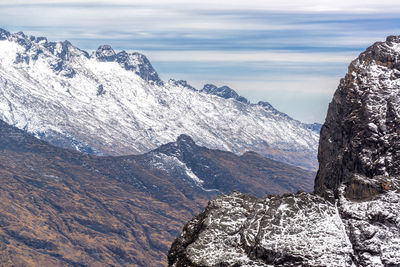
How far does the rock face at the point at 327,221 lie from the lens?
8962 centimetres

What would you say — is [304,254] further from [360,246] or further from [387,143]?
[387,143]

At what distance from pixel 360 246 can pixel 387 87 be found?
154ft

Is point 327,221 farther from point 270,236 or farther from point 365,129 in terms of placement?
point 365,129

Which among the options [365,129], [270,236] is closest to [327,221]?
[270,236]

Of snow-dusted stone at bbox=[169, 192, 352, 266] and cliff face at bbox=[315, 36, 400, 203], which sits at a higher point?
cliff face at bbox=[315, 36, 400, 203]

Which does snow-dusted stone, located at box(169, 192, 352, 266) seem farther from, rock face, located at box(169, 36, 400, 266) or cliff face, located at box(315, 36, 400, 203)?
cliff face, located at box(315, 36, 400, 203)

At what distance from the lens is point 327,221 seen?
9488 centimetres

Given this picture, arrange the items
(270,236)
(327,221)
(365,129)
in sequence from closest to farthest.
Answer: (270,236)
(327,221)
(365,129)

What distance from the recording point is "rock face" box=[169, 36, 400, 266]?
89.6m

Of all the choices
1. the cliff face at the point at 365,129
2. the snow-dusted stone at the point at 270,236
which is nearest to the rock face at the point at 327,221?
the snow-dusted stone at the point at 270,236

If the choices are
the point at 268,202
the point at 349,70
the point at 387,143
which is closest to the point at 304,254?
the point at 268,202

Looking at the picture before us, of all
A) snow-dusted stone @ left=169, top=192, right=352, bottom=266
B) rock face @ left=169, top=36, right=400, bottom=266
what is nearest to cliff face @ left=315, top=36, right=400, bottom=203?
rock face @ left=169, top=36, right=400, bottom=266

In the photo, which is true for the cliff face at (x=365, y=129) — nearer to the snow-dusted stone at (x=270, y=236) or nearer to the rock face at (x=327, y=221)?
the rock face at (x=327, y=221)

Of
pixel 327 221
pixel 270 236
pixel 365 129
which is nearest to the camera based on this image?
pixel 270 236
